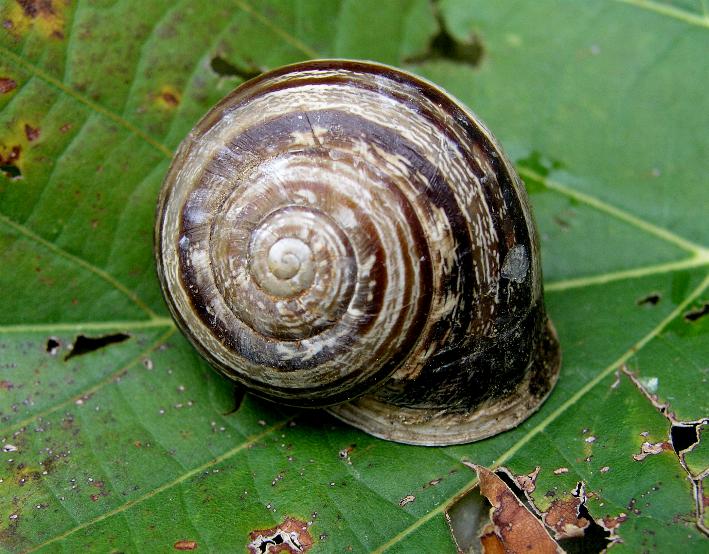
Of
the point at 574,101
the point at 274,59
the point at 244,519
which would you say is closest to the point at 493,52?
the point at 574,101

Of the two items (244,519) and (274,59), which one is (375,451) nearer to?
(244,519)

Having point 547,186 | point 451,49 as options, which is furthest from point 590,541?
point 451,49

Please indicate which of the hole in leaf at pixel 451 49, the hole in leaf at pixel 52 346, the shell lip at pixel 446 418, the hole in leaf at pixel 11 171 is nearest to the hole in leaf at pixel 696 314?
the shell lip at pixel 446 418

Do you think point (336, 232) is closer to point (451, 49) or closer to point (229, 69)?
point (229, 69)

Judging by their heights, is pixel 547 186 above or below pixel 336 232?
below

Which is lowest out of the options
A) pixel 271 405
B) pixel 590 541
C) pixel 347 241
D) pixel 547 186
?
pixel 271 405

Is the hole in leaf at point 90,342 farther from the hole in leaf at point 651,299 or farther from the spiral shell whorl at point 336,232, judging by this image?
the hole in leaf at point 651,299

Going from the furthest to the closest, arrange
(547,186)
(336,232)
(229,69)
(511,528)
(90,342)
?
1. (547,186)
2. (229,69)
3. (90,342)
4. (511,528)
5. (336,232)

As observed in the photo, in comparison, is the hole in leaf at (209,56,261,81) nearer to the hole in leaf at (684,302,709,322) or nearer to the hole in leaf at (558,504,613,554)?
the hole in leaf at (684,302,709,322)
